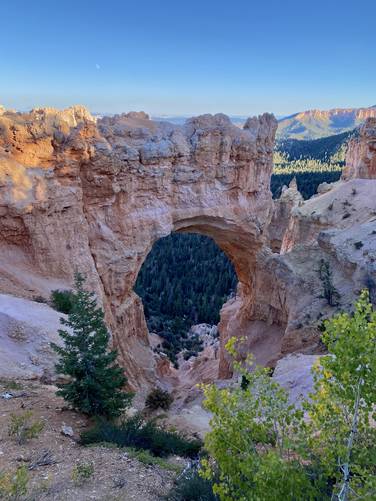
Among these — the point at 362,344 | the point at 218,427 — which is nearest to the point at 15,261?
the point at 218,427

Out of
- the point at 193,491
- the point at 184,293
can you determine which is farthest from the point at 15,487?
the point at 184,293

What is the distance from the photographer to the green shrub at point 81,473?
6793mm

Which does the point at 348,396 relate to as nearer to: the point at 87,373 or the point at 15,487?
the point at 15,487

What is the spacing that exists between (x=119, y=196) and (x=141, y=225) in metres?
1.99

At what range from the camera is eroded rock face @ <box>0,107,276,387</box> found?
60.3 ft

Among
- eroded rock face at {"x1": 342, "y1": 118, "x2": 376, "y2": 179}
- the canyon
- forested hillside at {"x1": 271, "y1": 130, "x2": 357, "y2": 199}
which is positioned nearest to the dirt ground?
the canyon

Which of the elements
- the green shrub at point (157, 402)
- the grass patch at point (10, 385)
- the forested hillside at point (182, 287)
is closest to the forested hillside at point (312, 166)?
the forested hillside at point (182, 287)

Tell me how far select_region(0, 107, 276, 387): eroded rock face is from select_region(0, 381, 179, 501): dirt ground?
30.6 feet

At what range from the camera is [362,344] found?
4.54m

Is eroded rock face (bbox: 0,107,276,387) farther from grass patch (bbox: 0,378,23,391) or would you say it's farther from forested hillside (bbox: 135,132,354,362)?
forested hillside (bbox: 135,132,354,362)

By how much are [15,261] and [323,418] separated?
1668 cm

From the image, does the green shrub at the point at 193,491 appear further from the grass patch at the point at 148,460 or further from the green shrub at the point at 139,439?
the green shrub at the point at 139,439

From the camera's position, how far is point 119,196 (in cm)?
2222

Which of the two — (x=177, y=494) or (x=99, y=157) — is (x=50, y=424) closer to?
(x=177, y=494)
